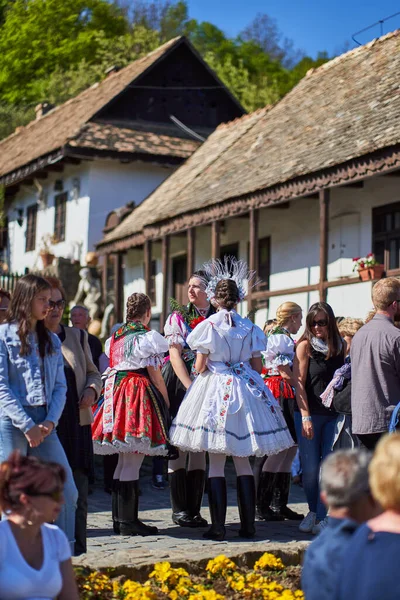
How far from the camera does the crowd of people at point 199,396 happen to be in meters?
6.00

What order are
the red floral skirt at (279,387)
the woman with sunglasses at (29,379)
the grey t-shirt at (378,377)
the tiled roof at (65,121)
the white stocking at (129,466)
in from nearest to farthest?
the woman with sunglasses at (29,379) → the grey t-shirt at (378,377) → the white stocking at (129,466) → the red floral skirt at (279,387) → the tiled roof at (65,121)

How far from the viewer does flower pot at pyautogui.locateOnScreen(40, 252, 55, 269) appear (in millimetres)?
27273

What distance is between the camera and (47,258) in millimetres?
27484

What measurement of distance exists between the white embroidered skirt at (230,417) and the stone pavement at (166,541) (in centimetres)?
67

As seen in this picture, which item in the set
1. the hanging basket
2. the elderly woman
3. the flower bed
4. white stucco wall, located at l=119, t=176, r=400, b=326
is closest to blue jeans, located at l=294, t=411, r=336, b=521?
the flower bed

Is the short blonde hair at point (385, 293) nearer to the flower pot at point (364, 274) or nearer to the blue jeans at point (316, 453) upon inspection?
the blue jeans at point (316, 453)

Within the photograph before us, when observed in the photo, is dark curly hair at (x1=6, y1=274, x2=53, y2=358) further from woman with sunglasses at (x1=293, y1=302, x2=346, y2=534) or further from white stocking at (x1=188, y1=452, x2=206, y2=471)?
woman with sunglasses at (x1=293, y1=302, x2=346, y2=534)

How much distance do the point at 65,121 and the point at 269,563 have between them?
27051mm

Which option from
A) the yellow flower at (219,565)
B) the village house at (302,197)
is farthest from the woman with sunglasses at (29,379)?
the village house at (302,197)

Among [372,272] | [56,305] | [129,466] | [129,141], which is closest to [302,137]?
[372,272]

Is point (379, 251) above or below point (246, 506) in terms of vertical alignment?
above

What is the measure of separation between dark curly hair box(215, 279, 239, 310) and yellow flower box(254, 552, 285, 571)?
221 centimetres

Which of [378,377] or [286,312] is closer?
[378,377]

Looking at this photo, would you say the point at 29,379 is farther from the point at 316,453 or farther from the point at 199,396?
the point at 316,453
